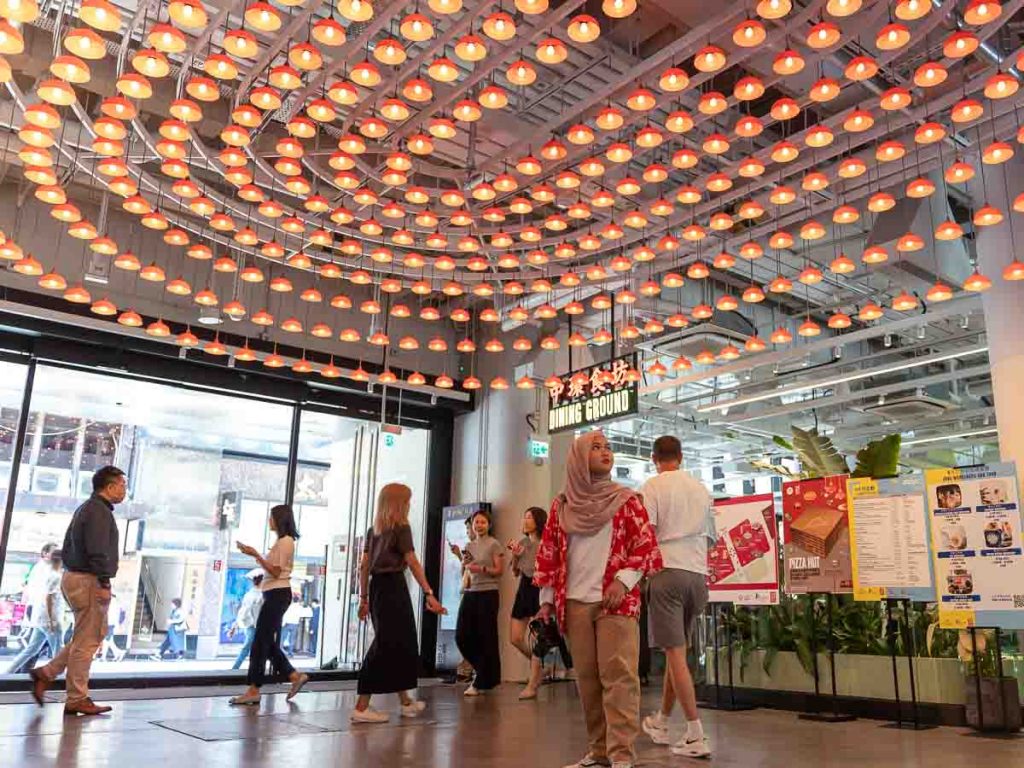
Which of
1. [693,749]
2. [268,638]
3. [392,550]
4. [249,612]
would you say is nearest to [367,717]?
[392,550]

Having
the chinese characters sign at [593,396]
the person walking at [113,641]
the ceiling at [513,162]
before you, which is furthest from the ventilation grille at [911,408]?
the person walking at [113,641]

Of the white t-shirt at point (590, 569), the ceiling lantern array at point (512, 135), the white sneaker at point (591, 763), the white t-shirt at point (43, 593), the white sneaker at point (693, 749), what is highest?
the ceiling lantern array at point (512, 135)

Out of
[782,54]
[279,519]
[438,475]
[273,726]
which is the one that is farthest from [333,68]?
[438,475]

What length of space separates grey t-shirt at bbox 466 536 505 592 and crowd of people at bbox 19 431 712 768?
14mm

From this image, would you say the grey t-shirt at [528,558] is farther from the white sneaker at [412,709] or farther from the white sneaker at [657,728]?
the white sneaker at [657,728]

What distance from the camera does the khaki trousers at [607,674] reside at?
371 cm

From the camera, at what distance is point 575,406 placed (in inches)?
376

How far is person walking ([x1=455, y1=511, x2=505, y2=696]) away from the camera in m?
8.02

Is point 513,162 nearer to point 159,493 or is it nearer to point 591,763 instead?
point 591,763

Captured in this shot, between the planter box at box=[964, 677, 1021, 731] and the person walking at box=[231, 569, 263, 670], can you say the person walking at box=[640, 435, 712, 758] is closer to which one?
the planter box at box=[964, 677, 1021, 731]

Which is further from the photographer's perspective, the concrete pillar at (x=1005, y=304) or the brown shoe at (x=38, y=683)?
the concrete pillar at (x=1005, y=304)

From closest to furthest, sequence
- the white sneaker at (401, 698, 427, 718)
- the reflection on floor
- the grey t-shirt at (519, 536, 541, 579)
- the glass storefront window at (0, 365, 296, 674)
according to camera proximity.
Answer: the reflection on floor < the white sneaker at (401, 698, 427, 718) < the grey t-shirt at (519, 536, 541, 579) < the glass storefront window at (0, 365, 296, 674)

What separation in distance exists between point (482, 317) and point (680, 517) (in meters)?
4.47

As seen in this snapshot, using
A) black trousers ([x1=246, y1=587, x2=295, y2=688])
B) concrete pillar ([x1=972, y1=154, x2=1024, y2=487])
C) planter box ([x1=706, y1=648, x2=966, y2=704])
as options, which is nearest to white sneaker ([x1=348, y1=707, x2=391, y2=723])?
black trousers ([x1=246, y1=587, x2=295, y2=688])
